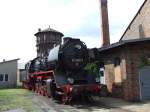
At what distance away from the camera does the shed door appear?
63.7 ft

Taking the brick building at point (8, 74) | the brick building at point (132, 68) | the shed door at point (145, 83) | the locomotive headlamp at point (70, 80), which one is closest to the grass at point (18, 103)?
the locomotive headlamp at point (70, 80)

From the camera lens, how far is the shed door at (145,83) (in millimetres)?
19406

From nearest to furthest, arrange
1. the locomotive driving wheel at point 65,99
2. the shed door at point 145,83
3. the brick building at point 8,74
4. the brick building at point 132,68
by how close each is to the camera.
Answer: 1. the locomotive driving wheel at point 65,99
2. the brick building at point 132,68
3. the shed door at point 145,83
4. the brick building at point 8,74

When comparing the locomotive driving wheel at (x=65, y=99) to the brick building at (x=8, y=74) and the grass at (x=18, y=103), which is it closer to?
the grass at (x=18, y=103)

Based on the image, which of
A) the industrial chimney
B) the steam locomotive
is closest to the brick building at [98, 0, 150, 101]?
the steam locomotive

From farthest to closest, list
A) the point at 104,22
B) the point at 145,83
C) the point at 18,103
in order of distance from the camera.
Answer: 1. the point at 104,22
2. the point at 145,83
3. the point at 18,103

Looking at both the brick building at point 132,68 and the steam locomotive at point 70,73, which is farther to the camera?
the brick building at point 132,68

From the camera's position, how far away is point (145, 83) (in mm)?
19562

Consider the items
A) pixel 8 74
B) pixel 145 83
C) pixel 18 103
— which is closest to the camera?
pixel 18 103

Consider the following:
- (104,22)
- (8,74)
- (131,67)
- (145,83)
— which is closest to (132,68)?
(131,67)

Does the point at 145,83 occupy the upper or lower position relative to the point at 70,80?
lower

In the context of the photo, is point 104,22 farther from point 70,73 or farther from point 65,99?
point 65,99

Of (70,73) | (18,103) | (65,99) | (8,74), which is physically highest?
(8,74)

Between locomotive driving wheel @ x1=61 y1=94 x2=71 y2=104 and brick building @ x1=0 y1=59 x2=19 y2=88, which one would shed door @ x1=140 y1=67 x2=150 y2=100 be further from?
brick building @ x1=0 y1=59 x2=19 y2=88
